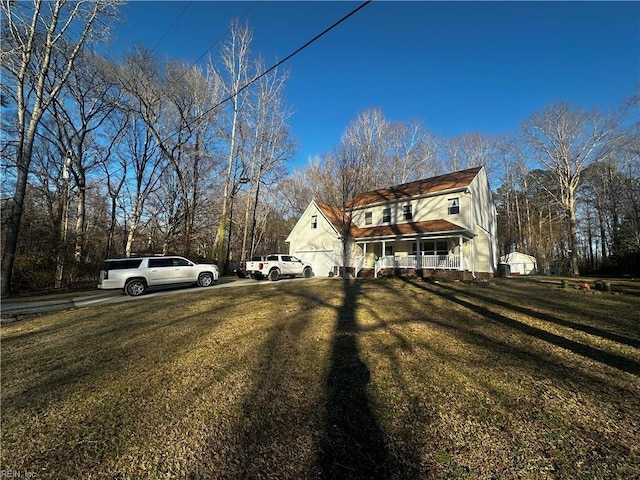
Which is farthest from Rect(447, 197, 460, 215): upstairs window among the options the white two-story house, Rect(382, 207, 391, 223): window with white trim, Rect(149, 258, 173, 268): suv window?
Rect(149, 258, 173, 268): suv window

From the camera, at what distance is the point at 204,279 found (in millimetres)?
14984

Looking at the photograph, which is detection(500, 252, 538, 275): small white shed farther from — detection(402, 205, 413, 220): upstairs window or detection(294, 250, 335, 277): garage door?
detection(294, 250, 335, 277): garage door

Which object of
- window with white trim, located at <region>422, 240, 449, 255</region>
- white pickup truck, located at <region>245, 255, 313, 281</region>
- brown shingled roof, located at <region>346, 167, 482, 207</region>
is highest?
brown shingled roof, located at <region>346, 167, 482, 207</region>

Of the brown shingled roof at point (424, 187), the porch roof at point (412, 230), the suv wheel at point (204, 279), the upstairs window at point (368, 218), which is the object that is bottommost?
the suv wheel at point (204, 279)

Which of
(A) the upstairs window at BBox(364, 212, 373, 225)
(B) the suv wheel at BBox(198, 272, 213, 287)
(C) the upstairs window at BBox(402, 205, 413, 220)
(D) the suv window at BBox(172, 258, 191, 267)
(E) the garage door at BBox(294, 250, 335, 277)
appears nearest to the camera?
(D) the suv window at BBox(172, 258, 191, 267)

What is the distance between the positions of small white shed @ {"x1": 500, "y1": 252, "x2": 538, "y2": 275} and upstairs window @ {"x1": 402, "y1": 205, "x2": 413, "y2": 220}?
62.3ft

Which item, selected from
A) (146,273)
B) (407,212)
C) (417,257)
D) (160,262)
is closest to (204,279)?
(160,262)

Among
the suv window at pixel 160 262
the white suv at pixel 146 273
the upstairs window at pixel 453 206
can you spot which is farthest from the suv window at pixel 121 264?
the upstairs window at pixel 453 206

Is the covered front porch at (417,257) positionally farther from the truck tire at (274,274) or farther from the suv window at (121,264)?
the suv window at (121,264)

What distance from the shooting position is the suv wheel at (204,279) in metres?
14.9

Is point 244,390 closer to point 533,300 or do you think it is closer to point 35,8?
point 533,300

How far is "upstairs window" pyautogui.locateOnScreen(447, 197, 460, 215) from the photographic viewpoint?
1869cm

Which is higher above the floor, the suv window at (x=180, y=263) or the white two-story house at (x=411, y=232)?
the white two-story house at (x=411, y=232)

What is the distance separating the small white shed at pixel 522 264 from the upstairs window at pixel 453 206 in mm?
18830
